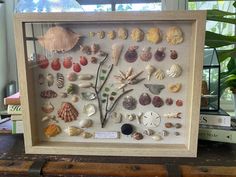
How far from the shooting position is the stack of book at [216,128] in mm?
596

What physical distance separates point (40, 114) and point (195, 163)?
13.3 inches

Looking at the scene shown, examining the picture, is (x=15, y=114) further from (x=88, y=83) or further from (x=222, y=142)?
(x=222, y=142)

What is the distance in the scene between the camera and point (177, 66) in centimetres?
55

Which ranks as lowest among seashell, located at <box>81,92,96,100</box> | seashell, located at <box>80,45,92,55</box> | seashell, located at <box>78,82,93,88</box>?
seashell, located at <box>81,92,96,100</box>

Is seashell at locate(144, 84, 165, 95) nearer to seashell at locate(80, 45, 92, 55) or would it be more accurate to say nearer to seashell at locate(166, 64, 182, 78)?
seashell at locate(166, 64, 182, 78)

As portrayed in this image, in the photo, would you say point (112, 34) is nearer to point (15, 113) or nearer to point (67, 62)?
point (67, 62)

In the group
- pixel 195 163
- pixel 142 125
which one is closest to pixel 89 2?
pixel 142 125

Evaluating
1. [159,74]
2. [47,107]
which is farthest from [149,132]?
[47,107]

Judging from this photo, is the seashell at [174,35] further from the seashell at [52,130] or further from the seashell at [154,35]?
the seashell at [52,130]

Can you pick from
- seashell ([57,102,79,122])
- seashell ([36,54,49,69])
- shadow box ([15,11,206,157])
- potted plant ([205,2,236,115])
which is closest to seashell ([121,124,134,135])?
shadow box ([15,11,206,157])

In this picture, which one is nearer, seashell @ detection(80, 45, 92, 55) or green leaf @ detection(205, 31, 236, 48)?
seashell @ detection(80, 45, 92, 55)

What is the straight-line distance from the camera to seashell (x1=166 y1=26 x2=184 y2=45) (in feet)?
1.77

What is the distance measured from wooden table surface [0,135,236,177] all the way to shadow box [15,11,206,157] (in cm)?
2

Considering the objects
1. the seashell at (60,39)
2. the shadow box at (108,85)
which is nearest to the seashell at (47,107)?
the shadow box at (108,85)
